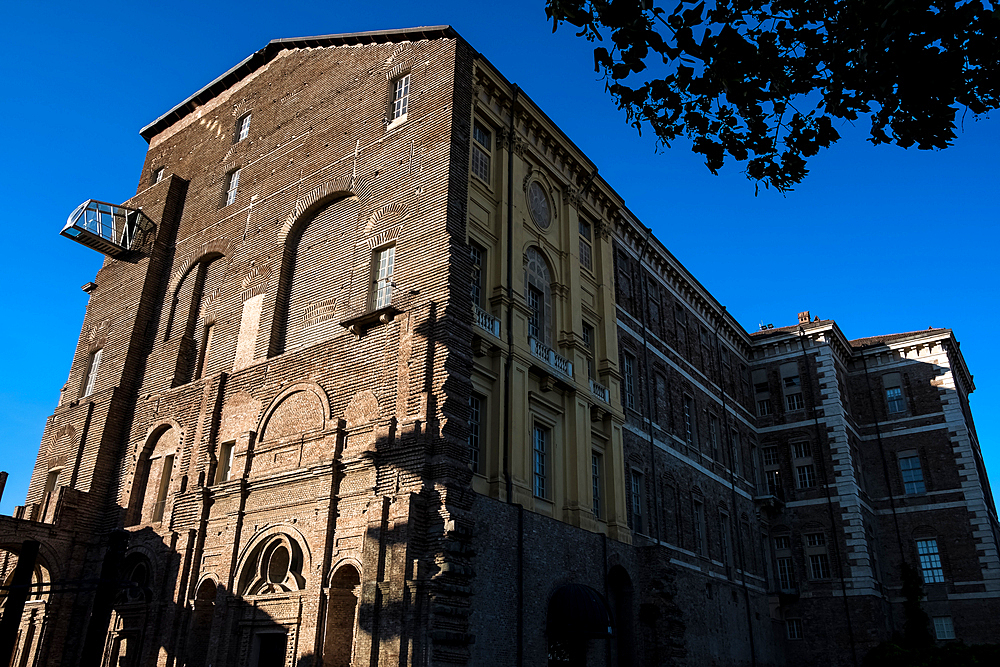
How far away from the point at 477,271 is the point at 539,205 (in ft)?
15.1

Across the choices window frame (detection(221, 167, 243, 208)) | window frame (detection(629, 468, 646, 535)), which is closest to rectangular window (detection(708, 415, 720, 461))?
window frame (detection(629, 468, 646, 535))

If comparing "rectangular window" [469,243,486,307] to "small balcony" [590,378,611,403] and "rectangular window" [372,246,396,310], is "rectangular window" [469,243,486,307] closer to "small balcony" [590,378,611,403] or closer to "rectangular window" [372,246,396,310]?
"rectangular window" [372,246,396,310]

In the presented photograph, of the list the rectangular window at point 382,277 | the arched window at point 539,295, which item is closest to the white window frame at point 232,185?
the rectangular window at point 382,277

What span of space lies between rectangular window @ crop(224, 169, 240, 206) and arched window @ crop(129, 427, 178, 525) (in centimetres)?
847

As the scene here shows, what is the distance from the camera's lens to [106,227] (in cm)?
2917

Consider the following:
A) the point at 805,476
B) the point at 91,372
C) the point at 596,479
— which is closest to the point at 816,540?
the point at 805,476

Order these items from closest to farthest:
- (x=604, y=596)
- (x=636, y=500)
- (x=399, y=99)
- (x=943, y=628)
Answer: (x=604, y=596)
(x=399, y=99)
(x=636, y=500)
(x=943, y=628)

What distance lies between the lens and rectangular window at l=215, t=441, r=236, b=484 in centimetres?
2177

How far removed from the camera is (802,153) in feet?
28.4

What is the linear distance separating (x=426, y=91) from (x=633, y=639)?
16907 mm

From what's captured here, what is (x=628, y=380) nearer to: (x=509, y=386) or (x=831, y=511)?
(x=509, y=386)


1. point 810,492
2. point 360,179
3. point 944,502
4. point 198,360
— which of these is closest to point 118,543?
point 198,360

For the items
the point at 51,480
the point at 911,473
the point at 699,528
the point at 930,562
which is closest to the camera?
the point at 51,480

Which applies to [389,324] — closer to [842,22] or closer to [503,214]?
[503,214]
